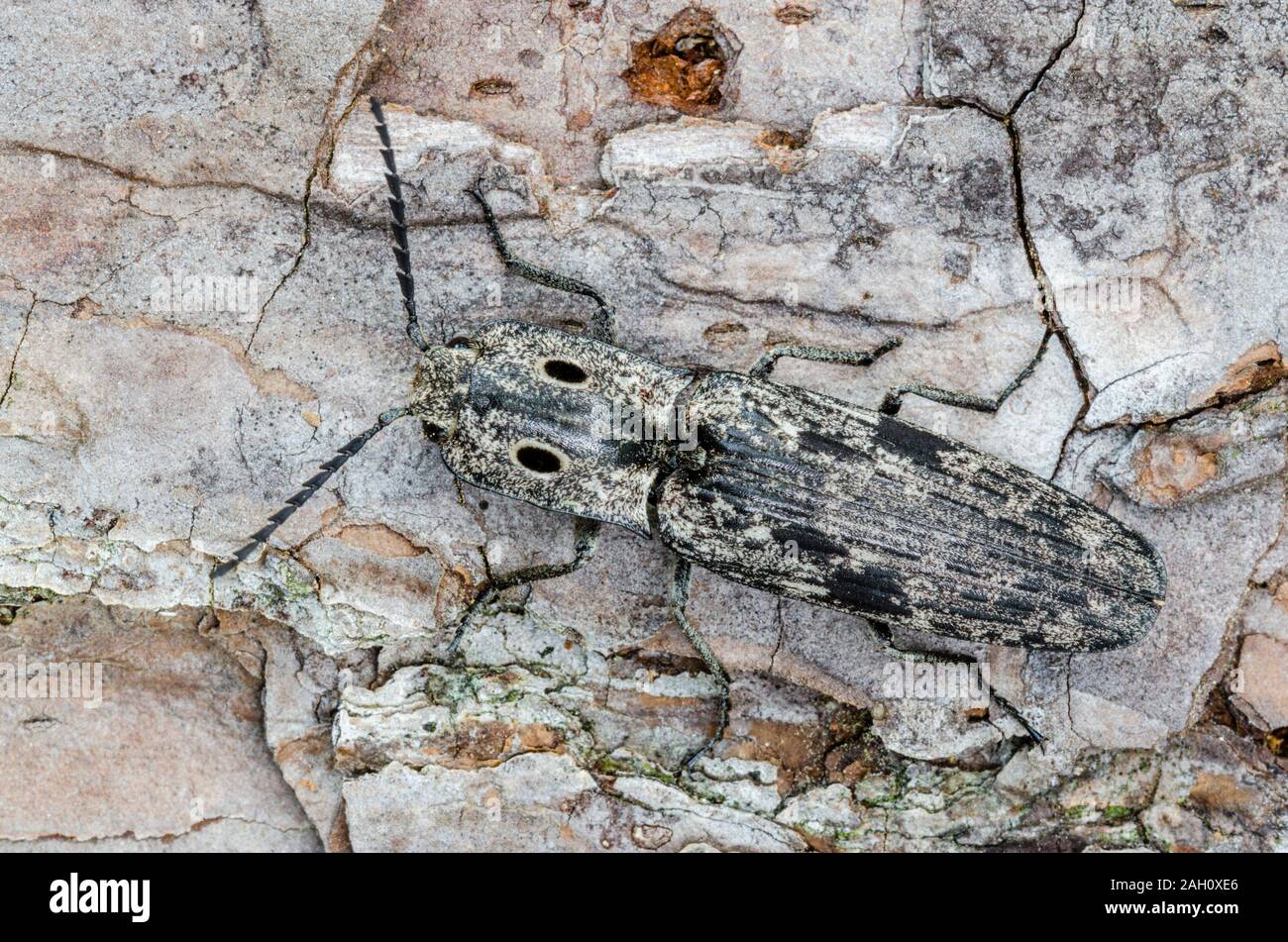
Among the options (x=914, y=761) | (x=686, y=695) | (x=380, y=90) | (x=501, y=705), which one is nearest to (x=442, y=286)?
(x=380, y=90)

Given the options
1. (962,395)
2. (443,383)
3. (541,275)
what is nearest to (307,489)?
(443,383)

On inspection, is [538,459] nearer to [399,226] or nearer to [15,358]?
[399,226]

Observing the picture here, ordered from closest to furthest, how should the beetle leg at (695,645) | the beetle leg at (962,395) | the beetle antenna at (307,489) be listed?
the beetle antenna at (307,489)
the beetle leg at (962,395)
the beetle leg at (695,645)

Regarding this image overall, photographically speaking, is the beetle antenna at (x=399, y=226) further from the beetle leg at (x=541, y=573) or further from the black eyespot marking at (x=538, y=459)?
the beetle leg at (x=541, y=573)

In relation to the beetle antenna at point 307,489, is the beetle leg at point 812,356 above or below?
above

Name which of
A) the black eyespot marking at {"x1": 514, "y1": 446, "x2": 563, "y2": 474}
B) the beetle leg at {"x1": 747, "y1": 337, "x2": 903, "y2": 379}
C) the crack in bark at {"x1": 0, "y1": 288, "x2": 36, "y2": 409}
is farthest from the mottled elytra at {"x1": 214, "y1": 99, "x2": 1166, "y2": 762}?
the crack in bark at {"x1": 0, "y1": 288, "x2": 36, "y2": 409}

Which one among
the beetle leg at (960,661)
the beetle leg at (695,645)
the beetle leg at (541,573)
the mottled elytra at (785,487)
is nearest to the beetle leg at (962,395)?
the mottled elytra at (785,487)

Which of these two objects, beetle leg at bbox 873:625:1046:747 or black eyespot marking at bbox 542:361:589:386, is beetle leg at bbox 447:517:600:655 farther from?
beetle leg at bbox 873:625:1046:747
